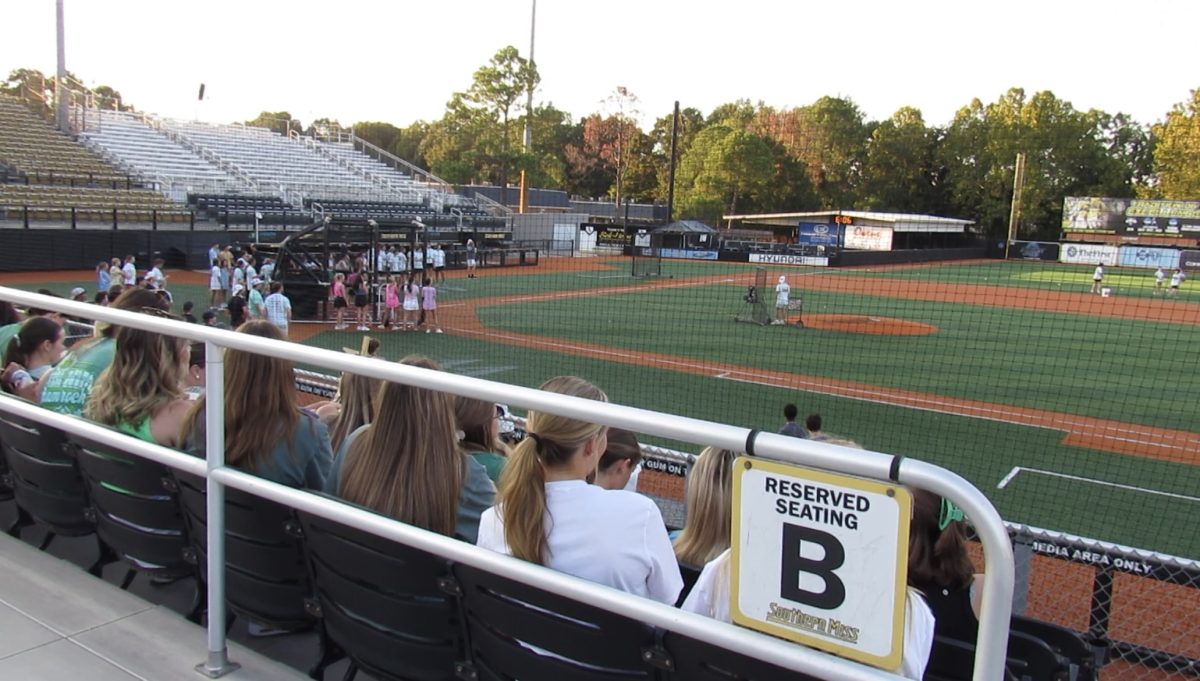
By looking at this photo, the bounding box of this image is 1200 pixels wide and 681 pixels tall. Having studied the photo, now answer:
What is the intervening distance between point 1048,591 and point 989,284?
34569 millimetres

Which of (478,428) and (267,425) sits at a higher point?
(267,425)

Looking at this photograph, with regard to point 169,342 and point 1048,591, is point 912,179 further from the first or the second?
point 169,342

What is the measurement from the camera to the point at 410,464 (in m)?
2.64

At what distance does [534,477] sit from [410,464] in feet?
1.76

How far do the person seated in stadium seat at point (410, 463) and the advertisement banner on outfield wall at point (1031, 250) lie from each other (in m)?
60.4

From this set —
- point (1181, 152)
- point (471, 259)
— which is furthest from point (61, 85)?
point (1181, 152)

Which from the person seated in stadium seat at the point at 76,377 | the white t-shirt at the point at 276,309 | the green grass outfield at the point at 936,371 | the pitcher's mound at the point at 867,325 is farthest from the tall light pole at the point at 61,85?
the person seated in stadium seat at the point at 76,377

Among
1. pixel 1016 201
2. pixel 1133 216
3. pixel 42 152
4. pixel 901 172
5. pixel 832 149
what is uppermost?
pixel 832 149

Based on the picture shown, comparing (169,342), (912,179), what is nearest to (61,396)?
(169,342)

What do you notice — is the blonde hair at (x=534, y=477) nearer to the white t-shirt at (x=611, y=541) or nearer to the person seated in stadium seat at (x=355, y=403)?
the white t-shirt at (x=611, y=541)

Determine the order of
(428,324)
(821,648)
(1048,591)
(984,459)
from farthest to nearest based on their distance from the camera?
(428,324) < (984,459) < (1048,591) < (821,648)

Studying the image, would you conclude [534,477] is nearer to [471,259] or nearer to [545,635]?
[545,635]

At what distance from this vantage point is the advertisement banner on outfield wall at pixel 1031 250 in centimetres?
5612

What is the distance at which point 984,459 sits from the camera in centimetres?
1067
